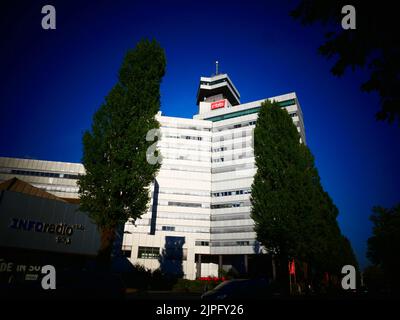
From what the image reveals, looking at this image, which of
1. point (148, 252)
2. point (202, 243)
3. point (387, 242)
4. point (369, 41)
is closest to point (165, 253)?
point (148, 252)

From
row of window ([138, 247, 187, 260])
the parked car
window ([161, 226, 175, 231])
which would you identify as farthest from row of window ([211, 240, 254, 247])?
the parked car

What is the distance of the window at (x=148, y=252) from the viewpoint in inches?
2055

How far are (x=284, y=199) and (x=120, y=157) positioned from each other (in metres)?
12.1

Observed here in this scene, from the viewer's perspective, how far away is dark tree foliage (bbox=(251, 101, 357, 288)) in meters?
17.5

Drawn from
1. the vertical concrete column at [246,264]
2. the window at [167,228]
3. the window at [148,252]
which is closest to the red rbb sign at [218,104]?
the window at [167,228]

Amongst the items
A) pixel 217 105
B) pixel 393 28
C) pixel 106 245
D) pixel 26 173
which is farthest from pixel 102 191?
pixel 217 105

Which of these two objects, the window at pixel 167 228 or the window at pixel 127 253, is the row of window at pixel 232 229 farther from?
the window at pixel 127 253

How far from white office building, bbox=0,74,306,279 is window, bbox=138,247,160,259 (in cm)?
20

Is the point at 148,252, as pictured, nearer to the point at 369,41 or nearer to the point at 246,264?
the point at 246,264

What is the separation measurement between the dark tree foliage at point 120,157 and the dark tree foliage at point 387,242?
41.6 m

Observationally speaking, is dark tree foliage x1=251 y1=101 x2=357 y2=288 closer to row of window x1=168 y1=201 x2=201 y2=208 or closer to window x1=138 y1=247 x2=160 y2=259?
window x1=138 y1=247 x2=160 y2=259

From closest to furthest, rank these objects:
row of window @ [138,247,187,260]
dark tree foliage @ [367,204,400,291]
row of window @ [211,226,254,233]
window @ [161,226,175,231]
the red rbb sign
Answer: dark tree foliage @ [367,204,400,291]
row of window @ [138,247,187,260]
row of window @ [211,226,254,233]
window @ [161,226,175,231]
the red rbb sign

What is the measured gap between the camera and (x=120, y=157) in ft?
44.9
